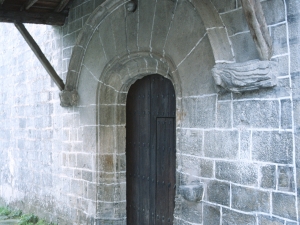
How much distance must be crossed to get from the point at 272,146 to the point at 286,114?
266mm

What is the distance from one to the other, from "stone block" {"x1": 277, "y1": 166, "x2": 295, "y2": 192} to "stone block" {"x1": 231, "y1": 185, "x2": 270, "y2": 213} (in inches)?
6.0

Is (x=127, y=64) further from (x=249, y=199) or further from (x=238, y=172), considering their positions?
(x=249, y=199)

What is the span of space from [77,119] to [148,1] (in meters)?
2.06

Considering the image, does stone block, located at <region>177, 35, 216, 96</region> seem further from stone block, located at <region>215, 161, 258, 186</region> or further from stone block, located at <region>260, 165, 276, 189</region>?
stone block, located at <region>260, 165, 276, 189</region>

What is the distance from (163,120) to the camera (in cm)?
453

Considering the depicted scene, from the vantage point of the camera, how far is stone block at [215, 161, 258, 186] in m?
3.06

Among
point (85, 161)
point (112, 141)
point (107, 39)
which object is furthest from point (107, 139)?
point (107, 39)

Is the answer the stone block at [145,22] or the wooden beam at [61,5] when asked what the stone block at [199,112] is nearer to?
the stone block at [145,22]

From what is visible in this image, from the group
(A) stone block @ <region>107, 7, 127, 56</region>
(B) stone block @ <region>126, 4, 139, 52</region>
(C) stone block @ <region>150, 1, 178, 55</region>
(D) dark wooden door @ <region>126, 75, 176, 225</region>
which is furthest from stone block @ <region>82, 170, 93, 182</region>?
(C) stone block @ <region>150, 1, 178, 55</region>

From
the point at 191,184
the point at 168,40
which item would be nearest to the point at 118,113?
the point at 168,40

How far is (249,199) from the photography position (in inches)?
121

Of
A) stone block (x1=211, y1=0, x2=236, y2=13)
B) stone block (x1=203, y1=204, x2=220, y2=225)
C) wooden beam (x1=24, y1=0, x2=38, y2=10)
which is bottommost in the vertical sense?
stone block (x1=203, y1=204, x2=220, y2=225)

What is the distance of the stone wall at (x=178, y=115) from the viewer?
9.50 feet

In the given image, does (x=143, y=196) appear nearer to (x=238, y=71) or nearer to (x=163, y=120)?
(x=163, y=120)
